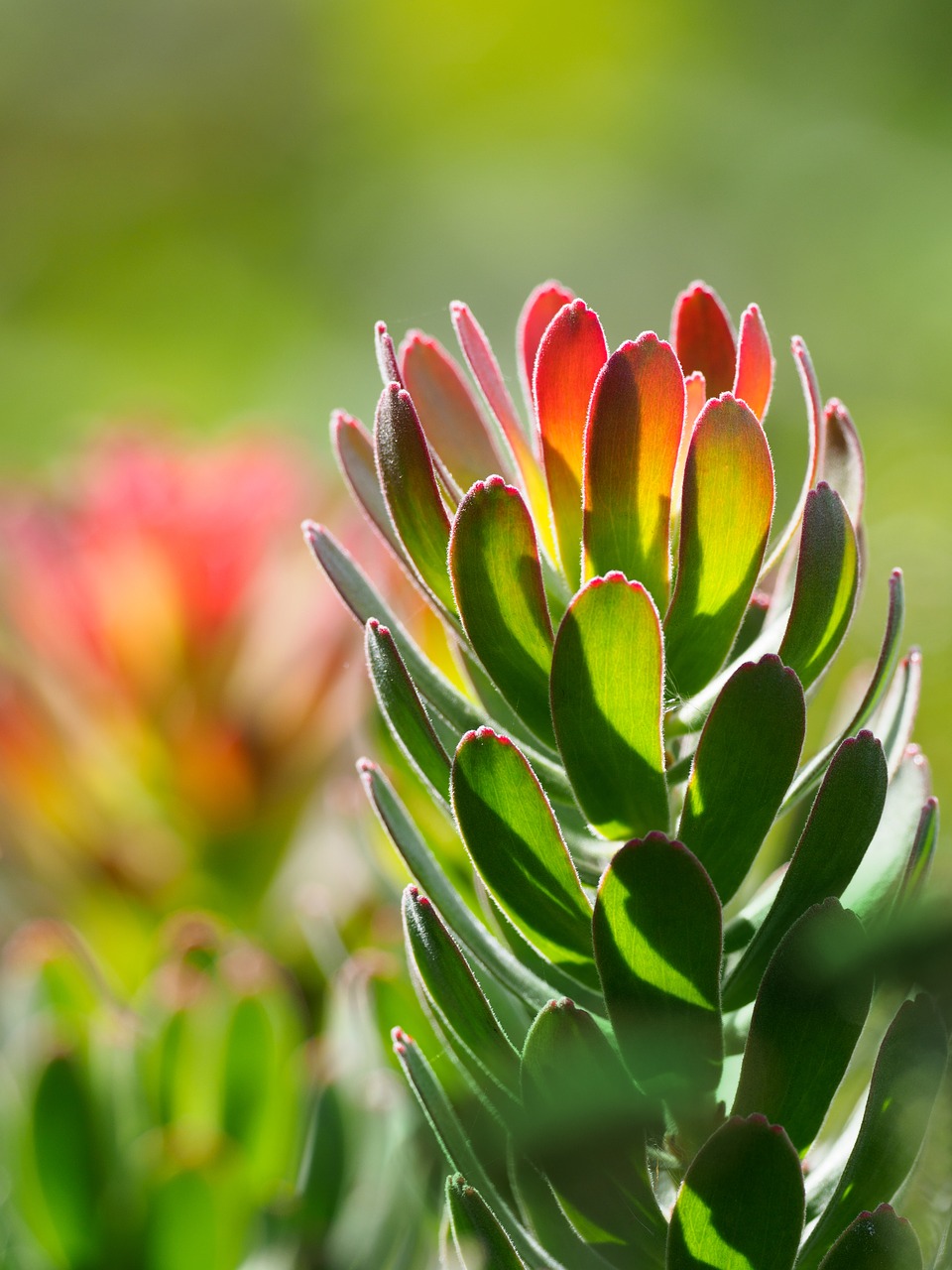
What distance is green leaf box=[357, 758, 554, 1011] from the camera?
0.26 meters

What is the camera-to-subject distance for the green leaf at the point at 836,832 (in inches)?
9.1

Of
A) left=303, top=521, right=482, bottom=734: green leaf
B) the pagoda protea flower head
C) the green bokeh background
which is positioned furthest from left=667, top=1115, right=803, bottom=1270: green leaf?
the green bokeh background

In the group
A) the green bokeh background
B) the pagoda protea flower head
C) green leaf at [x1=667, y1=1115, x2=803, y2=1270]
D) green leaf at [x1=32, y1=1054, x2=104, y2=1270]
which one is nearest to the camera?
green leaf at [x1=667, y1=1115, x2=803, y2=1270]

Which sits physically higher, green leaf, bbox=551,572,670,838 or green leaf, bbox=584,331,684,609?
green leaf, bbox=584,331,684,609

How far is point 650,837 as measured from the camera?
220 millimetres

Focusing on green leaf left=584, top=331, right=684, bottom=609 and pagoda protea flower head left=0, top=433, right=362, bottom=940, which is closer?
green leaf left=584, top=331, right=684, bottom=609

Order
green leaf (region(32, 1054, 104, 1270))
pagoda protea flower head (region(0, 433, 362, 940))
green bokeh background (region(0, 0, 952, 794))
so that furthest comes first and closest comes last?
green bokeh background (region(0, 0, 952, 794))
pagoda protea flower head (region(0, 433, 362, 940))
green leaf (region(32, 1054, 104, 1270))

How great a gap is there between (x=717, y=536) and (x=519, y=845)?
71 mm

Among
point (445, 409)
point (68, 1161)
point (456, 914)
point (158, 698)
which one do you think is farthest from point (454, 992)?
point (158, 698)

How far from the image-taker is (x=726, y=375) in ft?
0.98

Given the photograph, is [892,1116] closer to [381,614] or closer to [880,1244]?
[880,1244]

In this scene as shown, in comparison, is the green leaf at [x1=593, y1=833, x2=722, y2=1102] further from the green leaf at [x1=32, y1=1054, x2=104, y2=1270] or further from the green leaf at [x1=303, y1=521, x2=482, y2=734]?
the green leaf at [x1=32, y1=1054, x2=104, y2=1270]

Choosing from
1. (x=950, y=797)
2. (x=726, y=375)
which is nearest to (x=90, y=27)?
(x=950, y=797)

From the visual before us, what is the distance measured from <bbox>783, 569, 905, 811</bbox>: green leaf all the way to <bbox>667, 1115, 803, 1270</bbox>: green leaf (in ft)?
0.24
